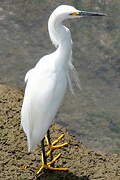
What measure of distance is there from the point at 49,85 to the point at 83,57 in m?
3.88

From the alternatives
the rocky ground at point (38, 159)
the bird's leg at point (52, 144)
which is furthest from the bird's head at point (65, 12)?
the rocky ground at point (38, 159)

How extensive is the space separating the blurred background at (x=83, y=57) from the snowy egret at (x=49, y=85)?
8.12ft

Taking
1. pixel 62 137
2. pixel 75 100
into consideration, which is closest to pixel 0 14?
pixel 75 100

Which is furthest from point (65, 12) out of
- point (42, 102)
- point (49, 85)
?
point (42, 102)

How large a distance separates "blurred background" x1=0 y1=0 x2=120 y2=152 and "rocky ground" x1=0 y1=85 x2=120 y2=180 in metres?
1.63

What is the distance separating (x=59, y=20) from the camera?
344 centimetres

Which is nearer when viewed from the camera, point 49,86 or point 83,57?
point 49,86

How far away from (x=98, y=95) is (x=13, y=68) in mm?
1464

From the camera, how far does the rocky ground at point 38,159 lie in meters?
3.85

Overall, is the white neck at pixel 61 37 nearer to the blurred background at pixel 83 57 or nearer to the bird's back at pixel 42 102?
the bird's back at pixel 42 102

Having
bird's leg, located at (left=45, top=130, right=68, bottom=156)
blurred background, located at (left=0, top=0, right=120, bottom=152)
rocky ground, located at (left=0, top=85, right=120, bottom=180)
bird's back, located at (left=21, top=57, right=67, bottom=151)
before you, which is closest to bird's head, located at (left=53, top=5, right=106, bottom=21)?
bird's back, located at (left=21, top=57, right=67, bottom=151)

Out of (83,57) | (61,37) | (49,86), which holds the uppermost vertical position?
(61,37)

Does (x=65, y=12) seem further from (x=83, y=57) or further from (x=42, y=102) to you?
(x=83, y=57)

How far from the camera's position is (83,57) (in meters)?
7.30
